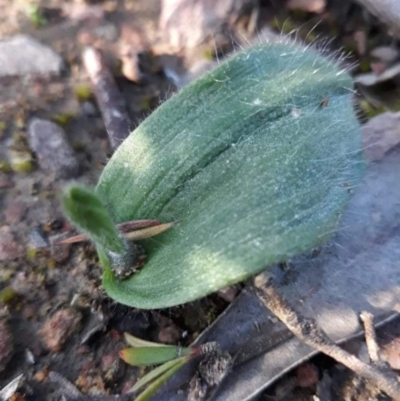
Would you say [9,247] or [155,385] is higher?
[9,247]

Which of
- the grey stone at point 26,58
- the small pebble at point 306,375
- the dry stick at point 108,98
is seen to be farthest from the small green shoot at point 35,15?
the small pebble at point 306,375

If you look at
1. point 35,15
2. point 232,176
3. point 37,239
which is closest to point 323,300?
point 232,176

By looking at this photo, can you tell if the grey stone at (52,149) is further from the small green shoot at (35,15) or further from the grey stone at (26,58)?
the small green shoot at (35,15)

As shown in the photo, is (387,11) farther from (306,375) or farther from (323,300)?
(306,375)

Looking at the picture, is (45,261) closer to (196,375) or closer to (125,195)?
(125,195)

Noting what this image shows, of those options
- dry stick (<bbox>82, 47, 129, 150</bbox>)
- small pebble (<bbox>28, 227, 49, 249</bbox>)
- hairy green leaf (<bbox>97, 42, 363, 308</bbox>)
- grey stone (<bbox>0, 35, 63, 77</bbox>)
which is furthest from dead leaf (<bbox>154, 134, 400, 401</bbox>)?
grey stone (<bbox>0, 35, 63, 77</bbox>)

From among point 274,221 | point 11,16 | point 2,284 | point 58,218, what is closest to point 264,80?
point 274,221
